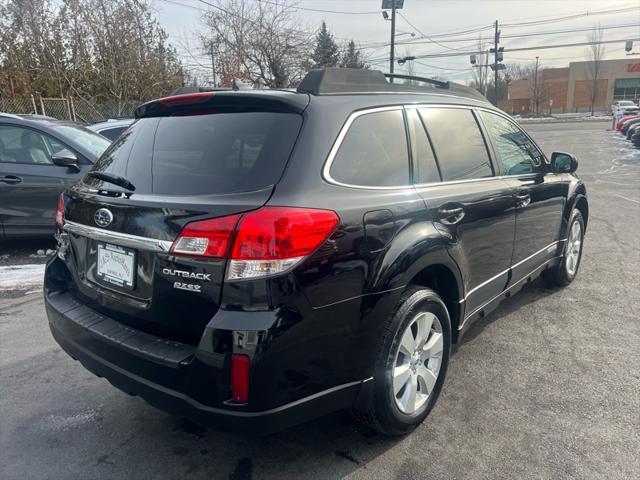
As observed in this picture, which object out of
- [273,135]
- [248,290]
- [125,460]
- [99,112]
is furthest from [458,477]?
[99,112]

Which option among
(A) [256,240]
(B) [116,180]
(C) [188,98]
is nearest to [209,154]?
(C) [188,98]

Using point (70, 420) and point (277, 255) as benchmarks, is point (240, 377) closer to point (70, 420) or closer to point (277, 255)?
point (277, 255)

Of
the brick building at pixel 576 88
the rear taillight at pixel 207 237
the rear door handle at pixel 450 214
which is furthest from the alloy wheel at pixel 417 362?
the brick building at pixel 576 88

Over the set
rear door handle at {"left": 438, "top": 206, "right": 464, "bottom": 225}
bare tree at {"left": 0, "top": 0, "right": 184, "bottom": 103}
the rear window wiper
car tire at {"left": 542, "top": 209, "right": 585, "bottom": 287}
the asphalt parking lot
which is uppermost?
bare tree at {"left": 0, "top": 0, "right": 184, "bottom": 103}

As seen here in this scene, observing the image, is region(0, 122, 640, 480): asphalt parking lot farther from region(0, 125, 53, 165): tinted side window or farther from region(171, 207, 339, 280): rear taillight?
region(0, 125, 53, 165): tinted side window

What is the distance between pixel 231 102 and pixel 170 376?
4.28 ft

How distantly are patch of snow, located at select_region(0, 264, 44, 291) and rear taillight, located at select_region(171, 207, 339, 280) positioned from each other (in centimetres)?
402

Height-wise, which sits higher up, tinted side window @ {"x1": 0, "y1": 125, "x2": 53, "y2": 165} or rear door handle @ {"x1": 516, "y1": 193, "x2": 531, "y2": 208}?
tinted side window @ {"x1": 0, "y1": 125, "x2": 53, "y2": 165}

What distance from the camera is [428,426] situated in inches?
109

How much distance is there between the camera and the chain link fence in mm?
16859

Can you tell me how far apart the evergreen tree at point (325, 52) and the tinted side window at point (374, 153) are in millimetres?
26008

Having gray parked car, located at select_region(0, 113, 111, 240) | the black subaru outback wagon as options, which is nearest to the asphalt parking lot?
the black subaru outback wagon

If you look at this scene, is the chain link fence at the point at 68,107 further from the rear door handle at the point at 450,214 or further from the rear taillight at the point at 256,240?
the rear taillight at the point at 256,240

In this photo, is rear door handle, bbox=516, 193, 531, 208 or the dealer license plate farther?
rear door handle, bbox=516, 193, 531, 208
